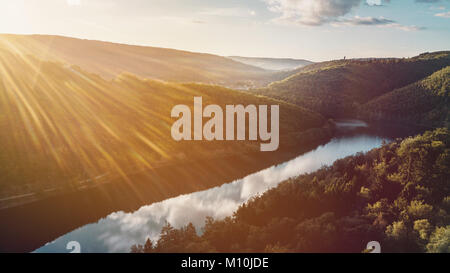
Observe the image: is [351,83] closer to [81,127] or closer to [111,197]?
[81,127]

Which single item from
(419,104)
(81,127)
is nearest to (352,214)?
(81,127)

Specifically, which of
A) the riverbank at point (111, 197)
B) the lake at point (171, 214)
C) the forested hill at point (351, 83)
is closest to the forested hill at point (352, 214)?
the lake at point (171, 214)

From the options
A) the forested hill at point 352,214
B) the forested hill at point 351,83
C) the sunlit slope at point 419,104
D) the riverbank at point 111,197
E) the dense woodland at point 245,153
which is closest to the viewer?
the forested hill at point 352,214

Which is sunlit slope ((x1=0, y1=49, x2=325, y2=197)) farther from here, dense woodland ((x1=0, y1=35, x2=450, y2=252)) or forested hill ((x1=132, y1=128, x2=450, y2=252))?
forested hill ((x1=132, y1=128, x2=450, y2=252))

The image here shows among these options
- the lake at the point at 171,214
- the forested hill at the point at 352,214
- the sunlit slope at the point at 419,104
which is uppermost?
the sunlit slope at the point at 419,104

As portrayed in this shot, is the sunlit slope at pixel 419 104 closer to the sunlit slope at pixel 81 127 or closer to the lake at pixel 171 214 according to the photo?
the sunlit slope at pixel 81 127
